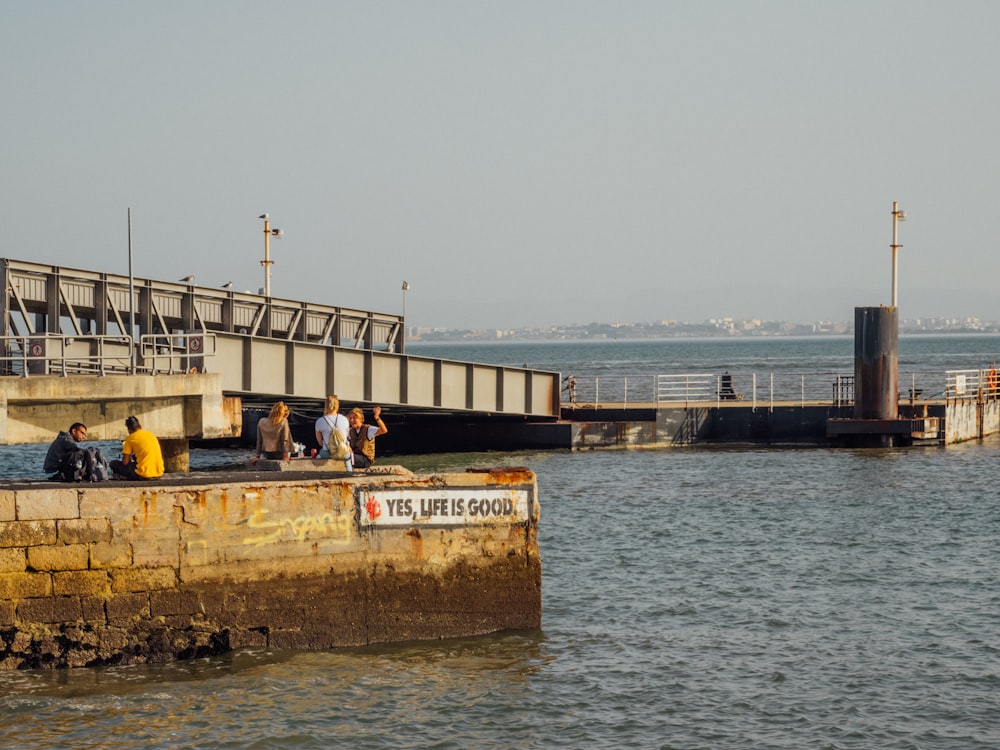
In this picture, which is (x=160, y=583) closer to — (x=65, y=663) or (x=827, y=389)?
(x=65, y=663)

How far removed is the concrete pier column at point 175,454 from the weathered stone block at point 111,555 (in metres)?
12.6

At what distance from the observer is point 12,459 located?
48.4 metres

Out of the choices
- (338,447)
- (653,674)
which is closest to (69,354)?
(338,447)

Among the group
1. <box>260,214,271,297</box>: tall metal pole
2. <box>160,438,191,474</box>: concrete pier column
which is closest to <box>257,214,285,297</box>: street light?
<box>260,214,271,297</box>: tall metal pole

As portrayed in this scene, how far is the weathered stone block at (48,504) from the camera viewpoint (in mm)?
15047

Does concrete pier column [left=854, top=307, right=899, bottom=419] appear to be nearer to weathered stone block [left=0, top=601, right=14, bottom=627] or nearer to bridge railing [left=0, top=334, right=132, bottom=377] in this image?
bridge railing [left=0, top=334, right=132, bottom=377]

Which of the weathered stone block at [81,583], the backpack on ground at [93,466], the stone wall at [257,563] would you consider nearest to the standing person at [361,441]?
the stone wall at [257,563]

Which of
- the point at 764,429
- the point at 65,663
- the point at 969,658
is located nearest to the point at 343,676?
the point at 65,663

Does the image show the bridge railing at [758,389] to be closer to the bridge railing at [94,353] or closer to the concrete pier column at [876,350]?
the concrete pier column at [876,350]

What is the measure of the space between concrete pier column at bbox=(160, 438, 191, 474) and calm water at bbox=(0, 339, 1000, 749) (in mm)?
7598

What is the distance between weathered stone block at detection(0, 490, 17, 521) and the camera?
1496 centimetres

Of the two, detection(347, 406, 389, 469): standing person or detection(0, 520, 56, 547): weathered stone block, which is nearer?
detection(0, 520, 56, 547): weathered stone block

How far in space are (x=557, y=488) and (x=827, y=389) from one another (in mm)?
51585

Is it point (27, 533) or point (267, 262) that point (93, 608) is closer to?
point (27, 533)
